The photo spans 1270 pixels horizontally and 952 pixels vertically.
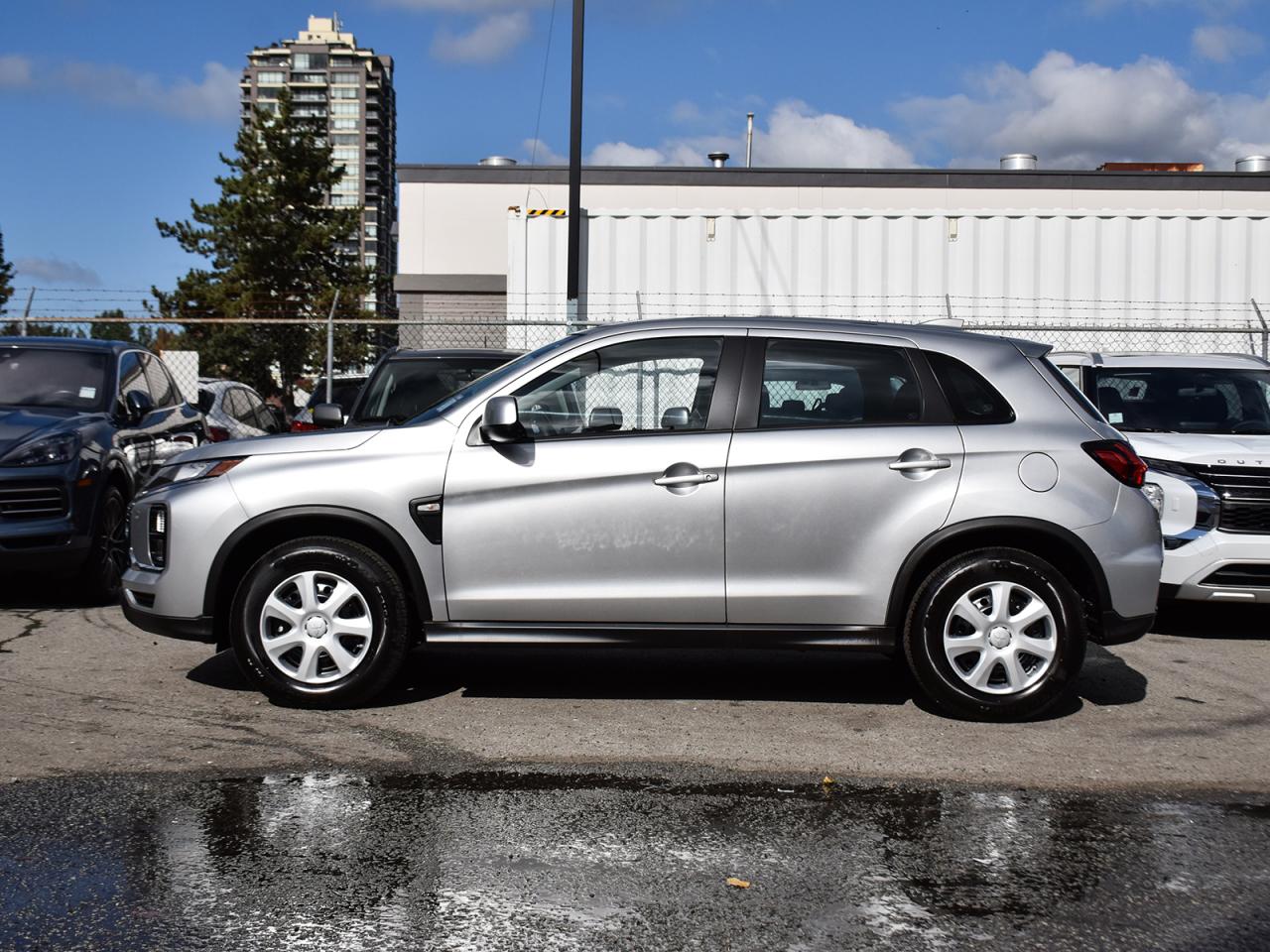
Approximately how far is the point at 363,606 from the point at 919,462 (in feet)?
8.09

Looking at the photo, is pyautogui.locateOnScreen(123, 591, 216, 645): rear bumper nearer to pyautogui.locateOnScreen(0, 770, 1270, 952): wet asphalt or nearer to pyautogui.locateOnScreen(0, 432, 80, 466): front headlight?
pyautogui.locateOnScreen(0, 770, 1270, 952): wet asphalt

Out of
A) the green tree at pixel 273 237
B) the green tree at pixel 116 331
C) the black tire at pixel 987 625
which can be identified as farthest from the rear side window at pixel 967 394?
the green tree at pixel 273 237

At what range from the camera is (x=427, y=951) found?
10.7 ft

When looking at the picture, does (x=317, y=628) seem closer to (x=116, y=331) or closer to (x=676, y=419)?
(x=676, y=419)

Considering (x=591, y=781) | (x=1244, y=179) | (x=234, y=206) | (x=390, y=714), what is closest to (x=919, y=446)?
(x=591, y=781)

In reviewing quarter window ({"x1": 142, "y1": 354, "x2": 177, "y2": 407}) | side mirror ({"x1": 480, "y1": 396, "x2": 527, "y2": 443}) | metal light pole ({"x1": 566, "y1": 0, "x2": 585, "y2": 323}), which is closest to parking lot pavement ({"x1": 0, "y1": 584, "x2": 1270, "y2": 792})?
side mirror ({"x1": 480, "y1": 396, "x2": 527, "y2": 443})

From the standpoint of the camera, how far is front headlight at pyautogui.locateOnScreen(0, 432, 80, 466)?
8.23 m

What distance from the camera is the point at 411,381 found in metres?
10.2

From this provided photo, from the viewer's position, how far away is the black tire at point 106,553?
8664 mm

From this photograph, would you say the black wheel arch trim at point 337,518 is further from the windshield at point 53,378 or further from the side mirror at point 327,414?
the windshield at point 53,378

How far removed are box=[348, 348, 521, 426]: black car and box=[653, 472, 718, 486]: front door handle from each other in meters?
4.55

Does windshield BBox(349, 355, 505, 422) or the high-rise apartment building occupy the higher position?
the high-rise apartment building

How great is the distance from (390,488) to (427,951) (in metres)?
2.76

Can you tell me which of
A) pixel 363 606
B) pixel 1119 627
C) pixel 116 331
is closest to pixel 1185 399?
pixel 1119 627
